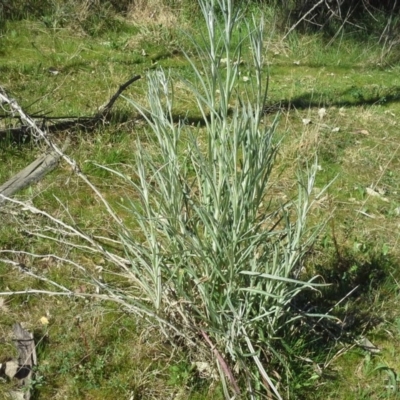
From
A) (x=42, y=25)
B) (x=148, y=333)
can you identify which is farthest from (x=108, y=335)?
(x=42, y=25)

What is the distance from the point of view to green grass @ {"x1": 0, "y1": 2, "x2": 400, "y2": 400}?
10.5 feet

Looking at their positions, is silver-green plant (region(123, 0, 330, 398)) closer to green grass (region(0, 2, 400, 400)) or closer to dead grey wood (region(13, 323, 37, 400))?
green grass (region(0, 2, 400, 400))

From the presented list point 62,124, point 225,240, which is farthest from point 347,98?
point 225,240

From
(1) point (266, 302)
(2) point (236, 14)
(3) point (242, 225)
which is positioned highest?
(2) point (236, 14)

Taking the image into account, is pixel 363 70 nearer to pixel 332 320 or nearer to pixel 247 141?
pixel 332 320

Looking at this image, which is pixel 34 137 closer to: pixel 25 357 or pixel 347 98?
pixel 25 357

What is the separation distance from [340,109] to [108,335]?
14.7 feet

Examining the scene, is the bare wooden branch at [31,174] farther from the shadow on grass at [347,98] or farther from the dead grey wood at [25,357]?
the shadow on grass at [347,98]

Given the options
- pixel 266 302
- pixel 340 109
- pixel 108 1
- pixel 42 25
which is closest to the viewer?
pixel 266 302

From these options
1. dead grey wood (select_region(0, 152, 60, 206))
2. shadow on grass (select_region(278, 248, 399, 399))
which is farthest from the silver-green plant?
dead grey wood (select_region(0, 152, 60, 206))

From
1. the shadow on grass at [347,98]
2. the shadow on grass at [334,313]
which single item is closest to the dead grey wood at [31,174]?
the shadow on grass at [334,313]

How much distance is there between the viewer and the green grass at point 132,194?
10.5 ft

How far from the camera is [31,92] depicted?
21.1 ft

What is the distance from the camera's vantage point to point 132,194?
491 centimetres
